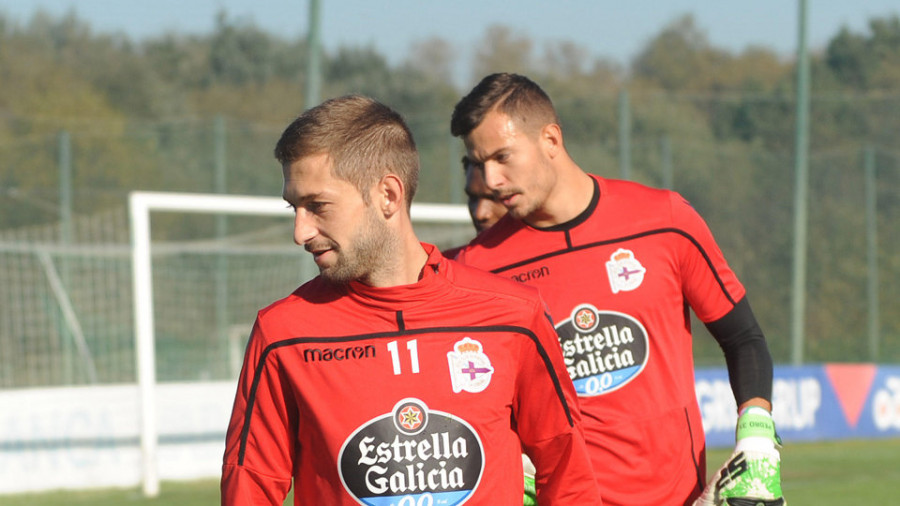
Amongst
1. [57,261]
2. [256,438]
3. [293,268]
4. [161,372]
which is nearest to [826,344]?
[293,268]

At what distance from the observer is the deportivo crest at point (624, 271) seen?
3980mm

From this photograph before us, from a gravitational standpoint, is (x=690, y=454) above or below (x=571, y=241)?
below

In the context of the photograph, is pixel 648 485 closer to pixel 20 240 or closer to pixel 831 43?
pixel 20 240

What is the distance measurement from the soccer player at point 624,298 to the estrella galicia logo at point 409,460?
1.15 m

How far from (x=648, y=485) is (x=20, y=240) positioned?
12243mm

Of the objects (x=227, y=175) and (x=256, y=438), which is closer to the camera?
(x=256, y=438)

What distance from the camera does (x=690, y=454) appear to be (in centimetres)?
399

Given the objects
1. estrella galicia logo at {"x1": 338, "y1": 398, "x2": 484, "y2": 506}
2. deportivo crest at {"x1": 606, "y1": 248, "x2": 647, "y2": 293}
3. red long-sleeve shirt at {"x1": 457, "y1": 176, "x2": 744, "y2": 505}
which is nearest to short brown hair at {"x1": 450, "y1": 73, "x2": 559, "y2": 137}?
red long-sleeve shirt at {"x1": 457, "y1": 176, "x2": 744, "y2": 505}

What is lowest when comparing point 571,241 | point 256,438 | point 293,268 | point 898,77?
point 256,438

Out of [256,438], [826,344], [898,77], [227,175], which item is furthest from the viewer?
[898,77]

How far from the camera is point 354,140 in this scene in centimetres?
282

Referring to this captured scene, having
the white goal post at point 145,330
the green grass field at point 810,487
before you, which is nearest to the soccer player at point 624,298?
the green grass field at point 810,487

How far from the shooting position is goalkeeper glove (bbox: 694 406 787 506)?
3.55m

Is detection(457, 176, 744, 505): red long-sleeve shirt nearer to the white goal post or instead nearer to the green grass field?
the green grass field
